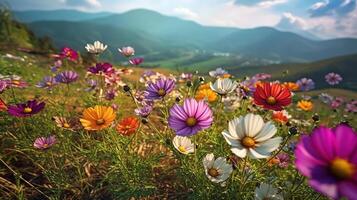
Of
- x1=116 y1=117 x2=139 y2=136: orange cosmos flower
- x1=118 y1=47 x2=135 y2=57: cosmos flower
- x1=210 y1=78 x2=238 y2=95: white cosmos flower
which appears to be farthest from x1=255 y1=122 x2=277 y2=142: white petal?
x1=118 y1=47 x2=135 y2=57: cosmos flower

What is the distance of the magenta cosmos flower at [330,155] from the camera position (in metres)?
1.28

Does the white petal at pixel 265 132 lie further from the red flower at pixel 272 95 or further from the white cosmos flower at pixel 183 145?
the white cosmos flower at pixel 183 145

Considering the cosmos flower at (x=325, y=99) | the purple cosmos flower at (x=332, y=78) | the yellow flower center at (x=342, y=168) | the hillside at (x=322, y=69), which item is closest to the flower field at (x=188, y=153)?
the yellow flower center at (x=342, y=168)

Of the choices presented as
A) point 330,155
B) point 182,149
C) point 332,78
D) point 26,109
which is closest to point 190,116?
point 182,149

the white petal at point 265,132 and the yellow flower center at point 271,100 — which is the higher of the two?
the yellow flower center at point 271,100

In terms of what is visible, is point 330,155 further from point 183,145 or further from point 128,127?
point 128,127

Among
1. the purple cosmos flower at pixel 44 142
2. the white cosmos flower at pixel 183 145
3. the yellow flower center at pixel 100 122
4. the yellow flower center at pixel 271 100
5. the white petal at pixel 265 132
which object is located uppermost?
the yellow flower center at pixel 271 100

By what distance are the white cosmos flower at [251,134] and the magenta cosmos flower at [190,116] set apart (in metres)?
0.24

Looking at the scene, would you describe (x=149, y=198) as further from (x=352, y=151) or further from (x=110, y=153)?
(x=352, y=151)

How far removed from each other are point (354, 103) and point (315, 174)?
513cm

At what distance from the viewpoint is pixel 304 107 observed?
194 inches

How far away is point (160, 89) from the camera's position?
2.68 metres

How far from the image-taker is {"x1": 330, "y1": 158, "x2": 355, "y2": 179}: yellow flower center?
128 cm

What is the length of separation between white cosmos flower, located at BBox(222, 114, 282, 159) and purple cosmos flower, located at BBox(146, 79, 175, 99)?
818 mm
